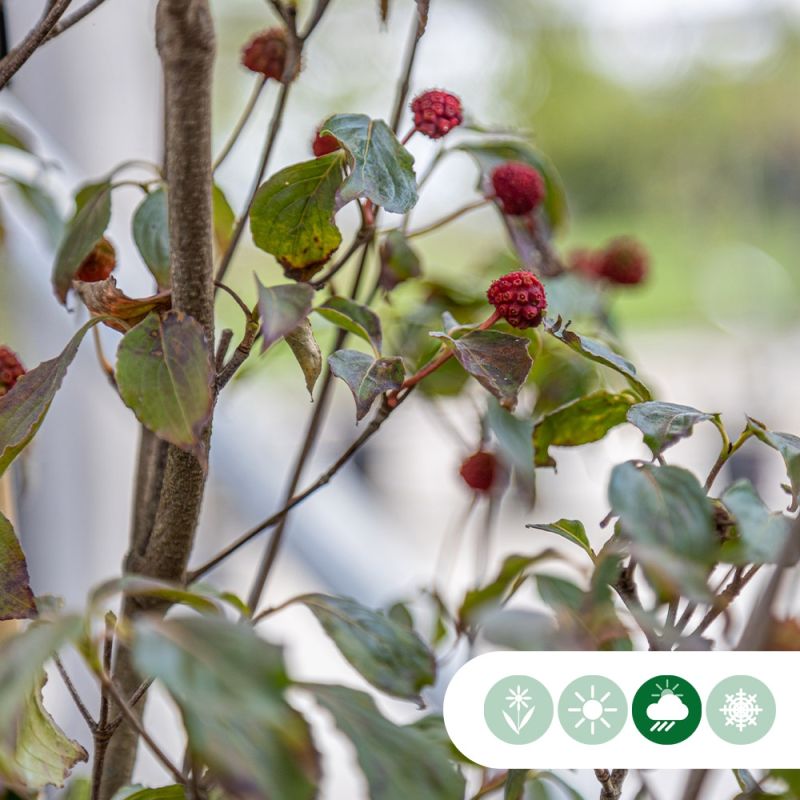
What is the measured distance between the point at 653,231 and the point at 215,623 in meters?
6.19

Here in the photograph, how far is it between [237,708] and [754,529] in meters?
0.14

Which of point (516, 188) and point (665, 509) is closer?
point (665, 509)

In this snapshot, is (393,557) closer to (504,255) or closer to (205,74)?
(504,255)

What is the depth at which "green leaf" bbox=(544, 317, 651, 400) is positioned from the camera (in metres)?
0.26

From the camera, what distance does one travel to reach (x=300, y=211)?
0.94ft

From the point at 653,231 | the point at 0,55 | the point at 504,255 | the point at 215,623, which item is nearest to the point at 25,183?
the point at 0,55

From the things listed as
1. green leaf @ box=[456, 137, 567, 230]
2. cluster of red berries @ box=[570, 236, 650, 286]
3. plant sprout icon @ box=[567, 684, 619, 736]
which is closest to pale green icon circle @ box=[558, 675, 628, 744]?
plant sprout icon @ box=[567, 684, 619, 736]

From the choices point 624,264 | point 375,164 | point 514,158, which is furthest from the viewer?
point 624,264

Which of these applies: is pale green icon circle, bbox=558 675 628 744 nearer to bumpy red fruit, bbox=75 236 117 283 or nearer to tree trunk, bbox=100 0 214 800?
tree trunk, bbox=100 0 214 800

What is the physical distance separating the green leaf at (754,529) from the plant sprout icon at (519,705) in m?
0.07

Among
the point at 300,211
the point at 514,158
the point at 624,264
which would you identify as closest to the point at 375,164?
the point at 300,211

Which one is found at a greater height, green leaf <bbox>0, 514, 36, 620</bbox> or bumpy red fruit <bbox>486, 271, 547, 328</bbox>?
bumpy red fruit <bbox>486, 271, 547, 328</bbox>

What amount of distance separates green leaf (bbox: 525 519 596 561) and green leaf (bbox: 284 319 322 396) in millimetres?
79

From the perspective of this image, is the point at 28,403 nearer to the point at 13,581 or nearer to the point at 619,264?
the point at 13,581
